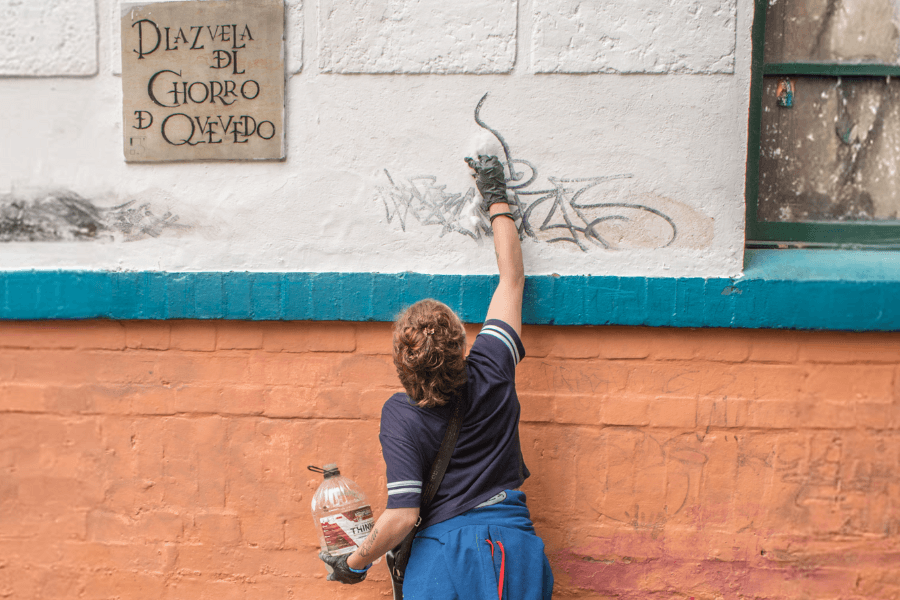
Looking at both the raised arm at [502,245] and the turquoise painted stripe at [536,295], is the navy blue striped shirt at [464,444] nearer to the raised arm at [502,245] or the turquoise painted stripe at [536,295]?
the raised arm at [502,245]

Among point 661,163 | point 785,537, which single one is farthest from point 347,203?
point 785,537

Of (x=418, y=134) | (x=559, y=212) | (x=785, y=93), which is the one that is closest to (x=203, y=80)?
(x=418, y=134)

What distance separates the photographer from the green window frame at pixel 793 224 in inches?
116

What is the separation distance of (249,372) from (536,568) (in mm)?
1534

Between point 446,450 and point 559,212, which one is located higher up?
point 559,212

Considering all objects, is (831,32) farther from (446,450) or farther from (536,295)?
(446,450)

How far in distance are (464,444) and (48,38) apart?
8.60 ft

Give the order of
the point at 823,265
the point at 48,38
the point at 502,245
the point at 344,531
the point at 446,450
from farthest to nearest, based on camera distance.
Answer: the point at 48,38 < the point at 823,265 < the point at 502,245 < the point at 344,531 < the point at 446,450

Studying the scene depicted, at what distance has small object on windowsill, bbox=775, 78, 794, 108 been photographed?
300 cm

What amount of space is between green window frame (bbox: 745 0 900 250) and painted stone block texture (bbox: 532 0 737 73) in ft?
1.01

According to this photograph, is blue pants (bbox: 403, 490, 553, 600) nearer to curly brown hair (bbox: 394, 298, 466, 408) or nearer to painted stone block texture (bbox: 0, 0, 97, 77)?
curly brown hair (bbox: 394, 298, 466, 408)

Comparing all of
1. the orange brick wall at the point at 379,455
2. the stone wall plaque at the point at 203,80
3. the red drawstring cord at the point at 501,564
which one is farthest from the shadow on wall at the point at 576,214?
the red drawstring cord at the point at 501,564

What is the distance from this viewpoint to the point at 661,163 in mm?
2803

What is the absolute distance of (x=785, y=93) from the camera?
3000 mm
